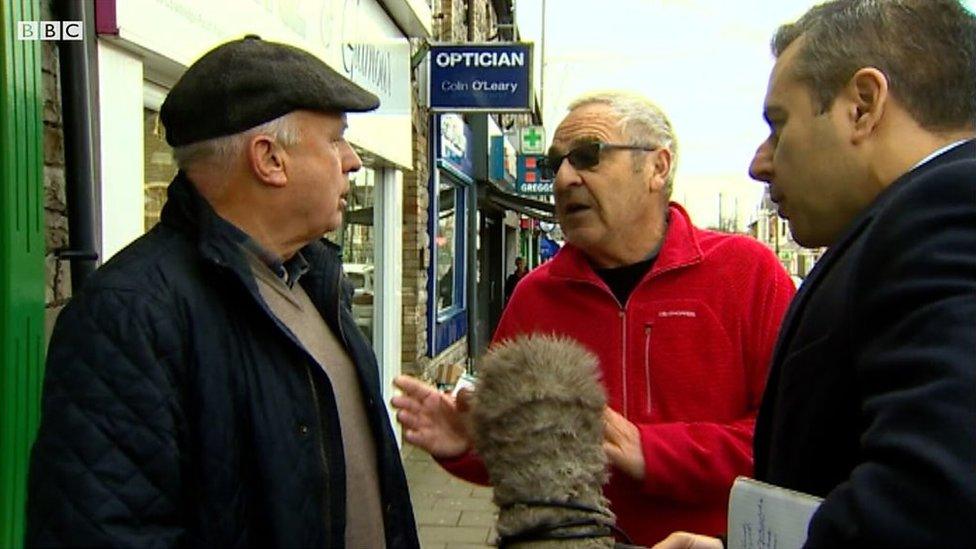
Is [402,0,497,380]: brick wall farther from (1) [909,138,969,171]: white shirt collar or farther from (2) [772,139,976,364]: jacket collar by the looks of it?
(1) [909,138,969,171]: white shirt collar

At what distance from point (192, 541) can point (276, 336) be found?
399 mm

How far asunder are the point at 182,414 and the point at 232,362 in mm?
133

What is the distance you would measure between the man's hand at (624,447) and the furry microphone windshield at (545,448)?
0.54m

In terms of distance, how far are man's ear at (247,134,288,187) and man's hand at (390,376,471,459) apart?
53cm

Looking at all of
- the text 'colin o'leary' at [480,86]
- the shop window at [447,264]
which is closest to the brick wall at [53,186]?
the text 'colin o'leary' at [480,86]

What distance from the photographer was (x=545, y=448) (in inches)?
50.0

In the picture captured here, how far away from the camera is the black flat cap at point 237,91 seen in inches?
68.7

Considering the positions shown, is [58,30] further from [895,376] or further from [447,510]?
[447,510]

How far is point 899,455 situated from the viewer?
3.18ft

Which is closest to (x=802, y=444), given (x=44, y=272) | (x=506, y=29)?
(x=44, y=272)

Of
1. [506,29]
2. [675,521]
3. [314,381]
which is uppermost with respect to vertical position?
[506,29]

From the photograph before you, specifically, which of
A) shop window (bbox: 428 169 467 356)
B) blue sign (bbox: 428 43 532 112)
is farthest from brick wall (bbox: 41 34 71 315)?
shop window (bbox: 428 169 467 356)

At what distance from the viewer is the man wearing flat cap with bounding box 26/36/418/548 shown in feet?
4.69

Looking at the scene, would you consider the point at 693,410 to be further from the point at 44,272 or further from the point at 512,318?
the point at 44,272
